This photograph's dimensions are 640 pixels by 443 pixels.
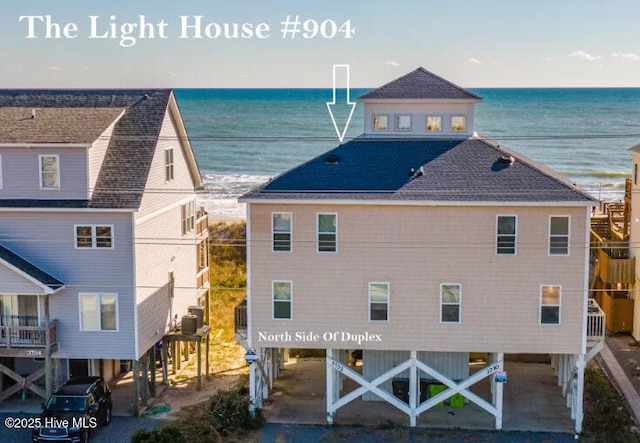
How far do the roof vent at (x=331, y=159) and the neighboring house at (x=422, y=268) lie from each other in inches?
19.9

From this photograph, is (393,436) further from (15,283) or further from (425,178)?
(15,283)

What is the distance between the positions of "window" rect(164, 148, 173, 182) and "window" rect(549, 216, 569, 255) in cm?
1328

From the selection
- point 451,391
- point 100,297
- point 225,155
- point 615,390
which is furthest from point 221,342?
point 225,155

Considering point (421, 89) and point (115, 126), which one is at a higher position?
point (421, 89)

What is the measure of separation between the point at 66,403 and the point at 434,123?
49.6 feet

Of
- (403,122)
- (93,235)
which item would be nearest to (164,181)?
(93,235)

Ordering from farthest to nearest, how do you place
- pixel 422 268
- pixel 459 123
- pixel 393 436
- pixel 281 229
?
pixel 459 123, pixel 281 229, pixel 422 268, pixel 393 436

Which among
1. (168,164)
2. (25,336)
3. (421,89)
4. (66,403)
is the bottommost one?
(66,403)

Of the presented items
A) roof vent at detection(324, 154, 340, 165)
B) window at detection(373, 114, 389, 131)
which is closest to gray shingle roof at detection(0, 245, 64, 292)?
roof vent at detection(324, 154, 340, 165)

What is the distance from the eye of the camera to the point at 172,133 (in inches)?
1242

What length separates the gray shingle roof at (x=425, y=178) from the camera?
86.0ft

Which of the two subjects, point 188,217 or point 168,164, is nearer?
point 168,164

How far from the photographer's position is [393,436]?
26.4 metres

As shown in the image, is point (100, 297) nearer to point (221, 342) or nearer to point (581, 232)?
point (221, 342)
